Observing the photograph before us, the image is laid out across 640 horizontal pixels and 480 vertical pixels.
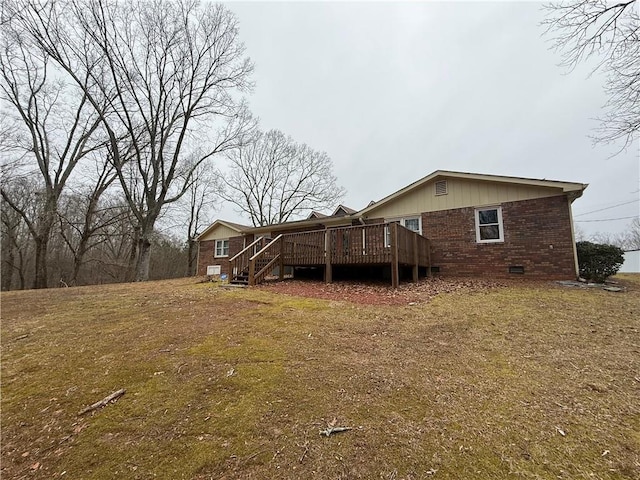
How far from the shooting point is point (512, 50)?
8359 mm

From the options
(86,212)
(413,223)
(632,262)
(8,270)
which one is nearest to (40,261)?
(86,212)

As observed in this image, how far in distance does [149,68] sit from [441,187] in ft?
54.1

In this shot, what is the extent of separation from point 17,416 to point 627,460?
4.88 m

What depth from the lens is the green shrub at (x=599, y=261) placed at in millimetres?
8686

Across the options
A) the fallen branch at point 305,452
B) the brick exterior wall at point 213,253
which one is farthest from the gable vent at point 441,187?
the brick exterior wall at point 213,253

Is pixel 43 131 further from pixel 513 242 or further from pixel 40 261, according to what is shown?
pixel 513 242

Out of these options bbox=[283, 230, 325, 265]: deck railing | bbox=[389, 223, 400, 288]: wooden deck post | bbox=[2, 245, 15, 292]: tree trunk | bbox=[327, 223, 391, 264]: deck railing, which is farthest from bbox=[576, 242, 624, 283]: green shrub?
bbox=[2, 245, 15, 292]: tree trunk

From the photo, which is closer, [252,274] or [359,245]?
[359,245]

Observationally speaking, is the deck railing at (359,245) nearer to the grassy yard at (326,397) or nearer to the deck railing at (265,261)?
the deck railing at (265,261)

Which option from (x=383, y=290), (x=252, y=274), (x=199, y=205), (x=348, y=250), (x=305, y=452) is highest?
(x=199, y=205)

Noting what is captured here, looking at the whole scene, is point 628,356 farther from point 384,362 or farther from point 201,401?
point 201,401

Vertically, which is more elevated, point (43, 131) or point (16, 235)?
point (43, 131)

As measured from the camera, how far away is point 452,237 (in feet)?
35.9

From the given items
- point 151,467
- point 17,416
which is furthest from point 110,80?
point 151,467
